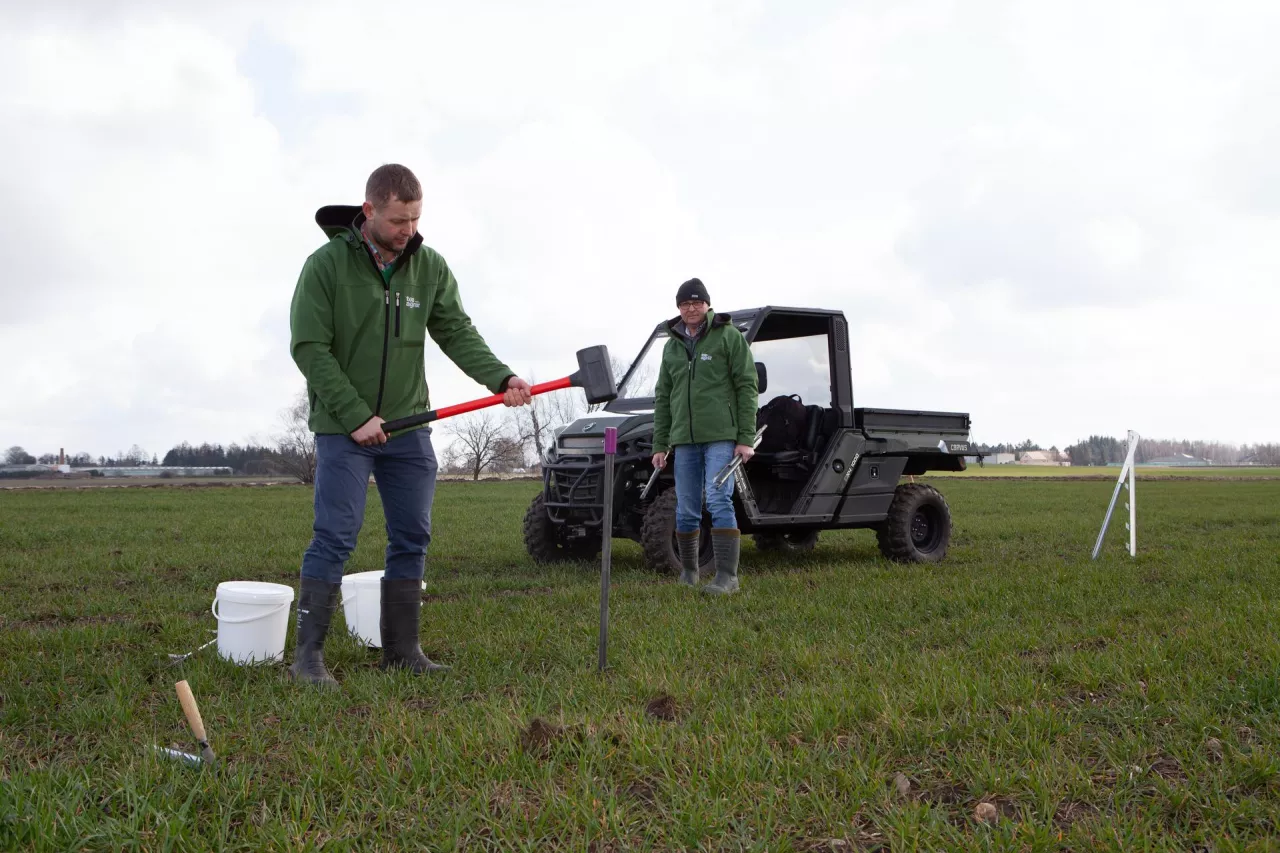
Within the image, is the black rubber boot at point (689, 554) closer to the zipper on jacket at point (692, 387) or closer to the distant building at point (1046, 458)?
the zipper on jacket at point (692, 387)

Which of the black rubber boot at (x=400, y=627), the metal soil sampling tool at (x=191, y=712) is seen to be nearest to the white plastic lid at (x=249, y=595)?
the black rubber boot at (x=400, y=627)

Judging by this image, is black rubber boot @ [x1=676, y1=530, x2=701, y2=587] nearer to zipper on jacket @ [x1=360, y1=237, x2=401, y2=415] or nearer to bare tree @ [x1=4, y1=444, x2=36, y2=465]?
zipper on jacket @ [x1=360, y1=237, x2=401, y2=415]

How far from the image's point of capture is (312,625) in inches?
157

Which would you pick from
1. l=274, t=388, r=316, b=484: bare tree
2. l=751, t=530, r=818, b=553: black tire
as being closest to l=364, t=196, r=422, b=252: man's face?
l=751, t=530, r=818, b=553: black tire

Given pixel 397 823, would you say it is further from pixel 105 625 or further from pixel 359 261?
pixel 105 625

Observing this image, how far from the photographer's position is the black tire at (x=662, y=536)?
23.4ft

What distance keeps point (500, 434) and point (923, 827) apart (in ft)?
167

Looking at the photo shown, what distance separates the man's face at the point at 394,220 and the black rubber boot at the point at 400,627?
146cm

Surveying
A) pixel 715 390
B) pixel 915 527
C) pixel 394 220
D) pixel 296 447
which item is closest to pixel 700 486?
pixel 715 390

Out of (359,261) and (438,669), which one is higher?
(359,261)

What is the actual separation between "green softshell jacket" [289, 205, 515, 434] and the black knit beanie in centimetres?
273

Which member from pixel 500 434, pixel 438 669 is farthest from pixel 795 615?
pixel 500 434

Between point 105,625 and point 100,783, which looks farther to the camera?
point 105,625

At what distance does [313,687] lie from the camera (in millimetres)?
3732
